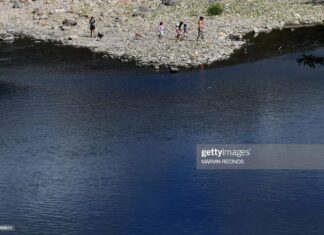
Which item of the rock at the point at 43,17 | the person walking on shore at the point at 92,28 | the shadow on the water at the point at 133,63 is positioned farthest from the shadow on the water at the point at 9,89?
the rock at the point at 43,17

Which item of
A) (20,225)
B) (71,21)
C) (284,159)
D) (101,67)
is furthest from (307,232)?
(71,21)

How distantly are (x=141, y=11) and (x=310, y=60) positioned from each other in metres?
26.5

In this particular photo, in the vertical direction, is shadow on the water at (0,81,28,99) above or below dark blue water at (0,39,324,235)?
above

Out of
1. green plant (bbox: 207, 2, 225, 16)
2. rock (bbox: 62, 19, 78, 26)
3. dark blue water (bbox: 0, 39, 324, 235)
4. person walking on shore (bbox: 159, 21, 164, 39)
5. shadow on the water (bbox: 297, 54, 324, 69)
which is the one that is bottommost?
dark blue water (bbox: 0, 39, 324, 235)

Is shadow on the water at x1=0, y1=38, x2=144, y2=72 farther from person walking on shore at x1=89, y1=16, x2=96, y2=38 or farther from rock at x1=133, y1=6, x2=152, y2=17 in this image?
rock at x1=133, y1=6, x2=152, y2=17

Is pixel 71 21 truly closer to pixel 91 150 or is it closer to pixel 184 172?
pixel 91 150

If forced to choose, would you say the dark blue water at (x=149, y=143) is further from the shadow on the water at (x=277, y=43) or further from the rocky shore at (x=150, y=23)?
the rocky shore at (x=150, y=23)

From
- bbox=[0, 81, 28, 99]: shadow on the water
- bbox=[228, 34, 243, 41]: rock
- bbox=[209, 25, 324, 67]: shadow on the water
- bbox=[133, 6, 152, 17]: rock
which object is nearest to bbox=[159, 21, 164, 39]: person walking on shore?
bbox=[228, 34, 243, 41]: rock

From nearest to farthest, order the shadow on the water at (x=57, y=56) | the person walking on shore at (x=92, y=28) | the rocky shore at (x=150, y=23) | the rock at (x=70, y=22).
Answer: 1. the shadow on the water at (x=57, y=56)
2. the rocky shore at (x=150, y=23)
3. the person walking on shore at (x=92, y=28)
4. the rock at (x=70, y=22)

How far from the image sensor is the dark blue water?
3497cm

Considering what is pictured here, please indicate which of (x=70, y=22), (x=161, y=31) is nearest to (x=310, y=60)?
(x=161, y=31)

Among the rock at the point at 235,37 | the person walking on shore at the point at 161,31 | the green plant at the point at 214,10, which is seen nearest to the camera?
the person walking on shore at the point at 161,31

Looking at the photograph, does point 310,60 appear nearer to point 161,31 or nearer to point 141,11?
point 161,31

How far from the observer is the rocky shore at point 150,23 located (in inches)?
2596
